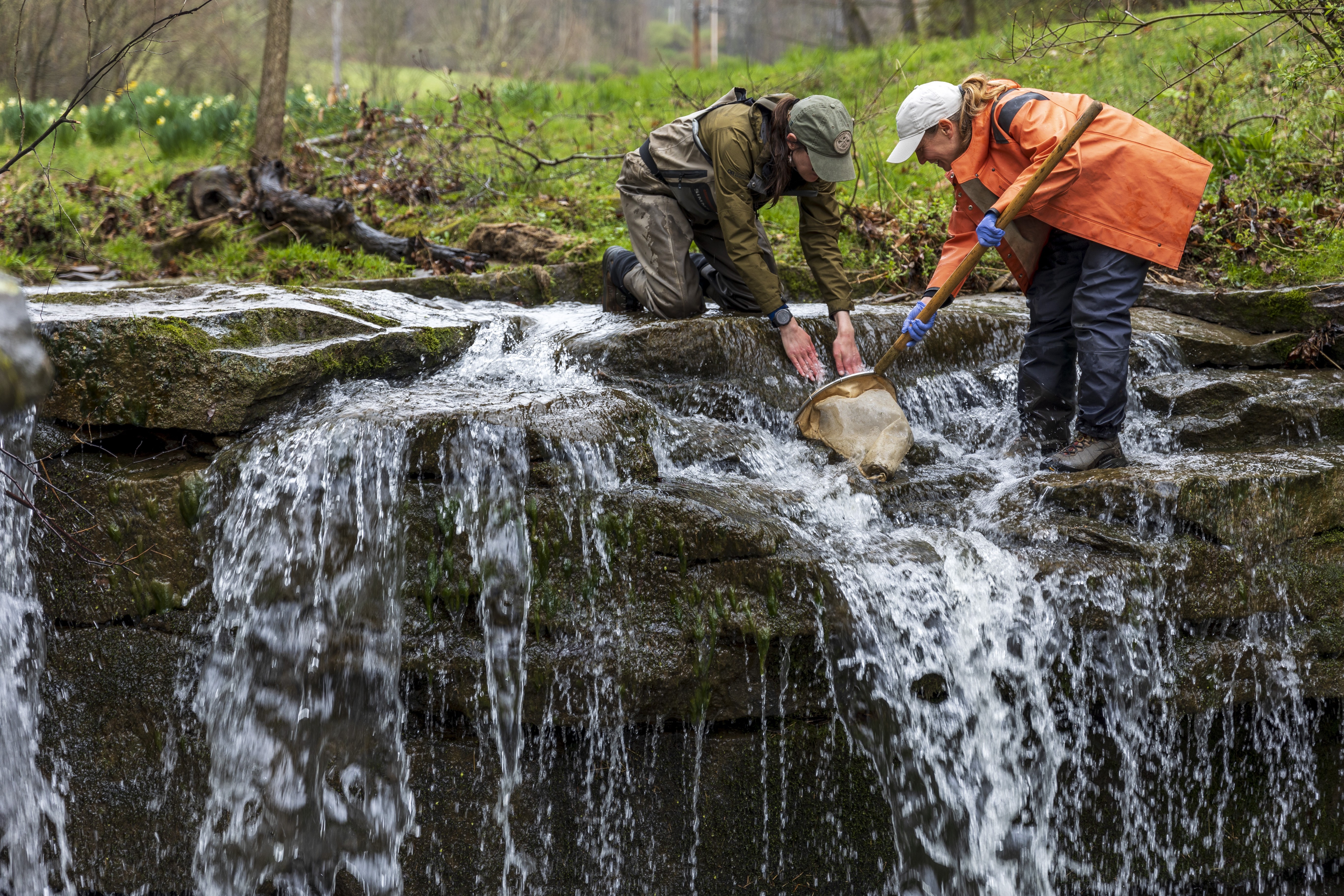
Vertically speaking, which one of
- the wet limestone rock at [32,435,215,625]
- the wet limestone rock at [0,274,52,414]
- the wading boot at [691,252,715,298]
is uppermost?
the wading boot at [691,252,715,298]

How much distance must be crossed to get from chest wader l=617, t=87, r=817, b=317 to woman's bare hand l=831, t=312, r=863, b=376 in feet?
1.37

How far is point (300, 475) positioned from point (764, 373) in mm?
2098

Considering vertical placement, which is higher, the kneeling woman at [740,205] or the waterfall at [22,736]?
the kneeling woman at [740,205]

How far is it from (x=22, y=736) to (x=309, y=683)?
41.0 inches

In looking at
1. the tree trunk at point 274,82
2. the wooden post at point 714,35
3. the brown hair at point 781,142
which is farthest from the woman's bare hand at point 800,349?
the wooden post at point 714,35

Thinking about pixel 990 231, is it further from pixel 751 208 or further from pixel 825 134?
pixel 751 208

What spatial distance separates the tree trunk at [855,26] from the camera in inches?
584

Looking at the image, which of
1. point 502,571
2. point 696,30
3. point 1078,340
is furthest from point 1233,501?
point 696,30

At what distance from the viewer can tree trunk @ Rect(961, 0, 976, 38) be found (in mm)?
14164

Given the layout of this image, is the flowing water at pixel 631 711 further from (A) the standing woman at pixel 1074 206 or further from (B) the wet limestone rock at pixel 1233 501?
(A) the standing woman at pixel 1074 206

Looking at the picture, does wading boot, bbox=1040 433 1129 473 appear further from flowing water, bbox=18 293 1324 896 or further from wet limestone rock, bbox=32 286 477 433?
wet limestone rock, bbox=32 286 477 433

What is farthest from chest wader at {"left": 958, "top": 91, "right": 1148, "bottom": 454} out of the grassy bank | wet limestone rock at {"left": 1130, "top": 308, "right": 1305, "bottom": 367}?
the grassy bank

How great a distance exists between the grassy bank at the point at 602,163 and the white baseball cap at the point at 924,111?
1739mm

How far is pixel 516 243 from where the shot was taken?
633 cm
